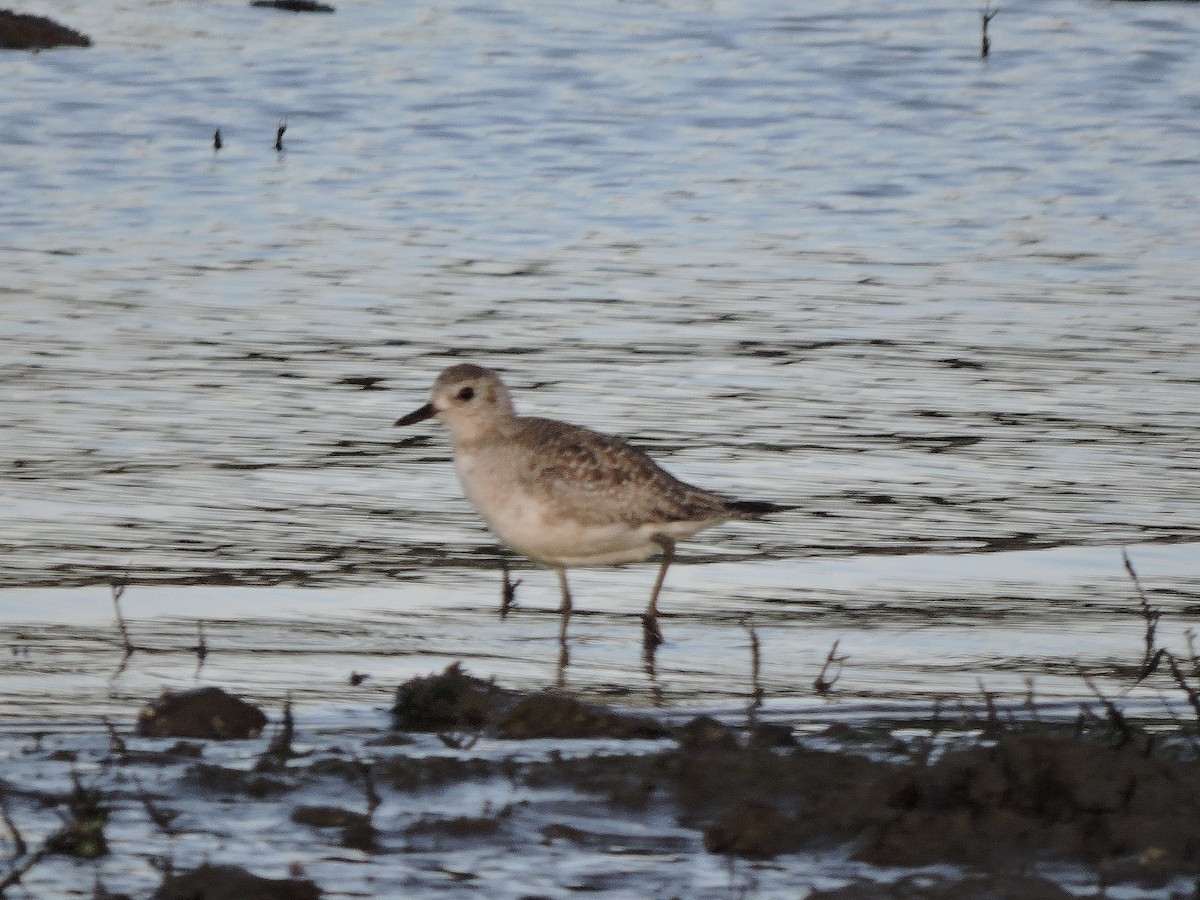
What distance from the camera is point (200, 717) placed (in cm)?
577

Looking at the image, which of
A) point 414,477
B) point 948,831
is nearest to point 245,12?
point 414,477

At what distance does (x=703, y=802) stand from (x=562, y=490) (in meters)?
2.80

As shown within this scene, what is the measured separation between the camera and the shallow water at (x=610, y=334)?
7367 mm

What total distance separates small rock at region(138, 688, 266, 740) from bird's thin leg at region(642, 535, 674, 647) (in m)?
1.85

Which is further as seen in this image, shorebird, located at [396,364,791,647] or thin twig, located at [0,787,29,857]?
shorebird, located at [396,364,791,647]

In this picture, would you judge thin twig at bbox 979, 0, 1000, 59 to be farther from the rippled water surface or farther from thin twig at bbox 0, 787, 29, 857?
thin twig at bbox 0, 787, 29, 857

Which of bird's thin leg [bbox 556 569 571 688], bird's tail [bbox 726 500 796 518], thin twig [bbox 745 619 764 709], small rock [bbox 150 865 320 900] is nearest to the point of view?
small rock [bbox 150 865 320 900]

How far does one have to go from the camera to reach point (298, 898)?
4488 millimetres

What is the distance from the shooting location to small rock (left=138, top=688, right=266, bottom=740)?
227 inches

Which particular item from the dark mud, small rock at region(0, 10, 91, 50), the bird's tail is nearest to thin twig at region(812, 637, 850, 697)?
the dark mud

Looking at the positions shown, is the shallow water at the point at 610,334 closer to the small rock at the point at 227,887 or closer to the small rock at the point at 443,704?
the small rock at the point at 443,704

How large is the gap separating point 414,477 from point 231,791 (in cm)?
415

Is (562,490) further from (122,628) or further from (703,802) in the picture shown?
(703,802)

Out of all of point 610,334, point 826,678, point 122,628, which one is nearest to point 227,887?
point 122,628
